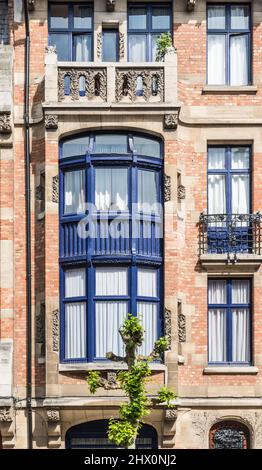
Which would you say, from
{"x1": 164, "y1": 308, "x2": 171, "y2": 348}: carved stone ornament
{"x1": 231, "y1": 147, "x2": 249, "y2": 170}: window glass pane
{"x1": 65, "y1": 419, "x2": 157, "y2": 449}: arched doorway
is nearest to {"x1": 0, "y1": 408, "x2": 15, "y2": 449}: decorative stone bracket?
{"x1": 65, "y1": 419, "x2": 157, "y2": 449}: arched doorway

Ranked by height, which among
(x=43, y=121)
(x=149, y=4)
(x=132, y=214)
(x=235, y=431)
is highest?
(x=149, y=4)

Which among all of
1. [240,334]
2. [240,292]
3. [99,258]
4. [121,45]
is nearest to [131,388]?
[99,258]

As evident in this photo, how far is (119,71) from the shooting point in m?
38.5

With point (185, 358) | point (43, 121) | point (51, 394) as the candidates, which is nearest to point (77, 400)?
point (51, 394)

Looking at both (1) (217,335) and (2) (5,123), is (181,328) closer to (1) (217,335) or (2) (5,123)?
(1) (217,335)

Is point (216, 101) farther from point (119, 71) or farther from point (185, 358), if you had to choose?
point (185, 358)

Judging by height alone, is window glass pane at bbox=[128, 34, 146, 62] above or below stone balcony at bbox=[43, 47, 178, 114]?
above

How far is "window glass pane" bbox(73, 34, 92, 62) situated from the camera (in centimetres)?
3978

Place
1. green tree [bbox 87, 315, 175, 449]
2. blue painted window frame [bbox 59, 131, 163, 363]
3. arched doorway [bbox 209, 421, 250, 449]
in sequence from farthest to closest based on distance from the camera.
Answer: arched doorway [bbox 209, 421, 250, 449], blue painted window frame [bbox 59, 131, 163, 363], green tree [bbox 87, 315, 175, 449]

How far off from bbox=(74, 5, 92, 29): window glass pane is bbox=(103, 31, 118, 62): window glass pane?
0.50 metres

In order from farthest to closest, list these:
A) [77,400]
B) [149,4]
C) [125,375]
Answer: [149,4], [77,400], [125,375]

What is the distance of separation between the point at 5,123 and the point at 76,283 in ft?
14.3

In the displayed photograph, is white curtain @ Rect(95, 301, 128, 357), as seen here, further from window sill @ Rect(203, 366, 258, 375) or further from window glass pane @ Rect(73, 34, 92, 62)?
window glass pane @ Rect(73, 34, 92, 62)

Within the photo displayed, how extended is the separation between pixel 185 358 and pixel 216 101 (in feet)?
21.6
